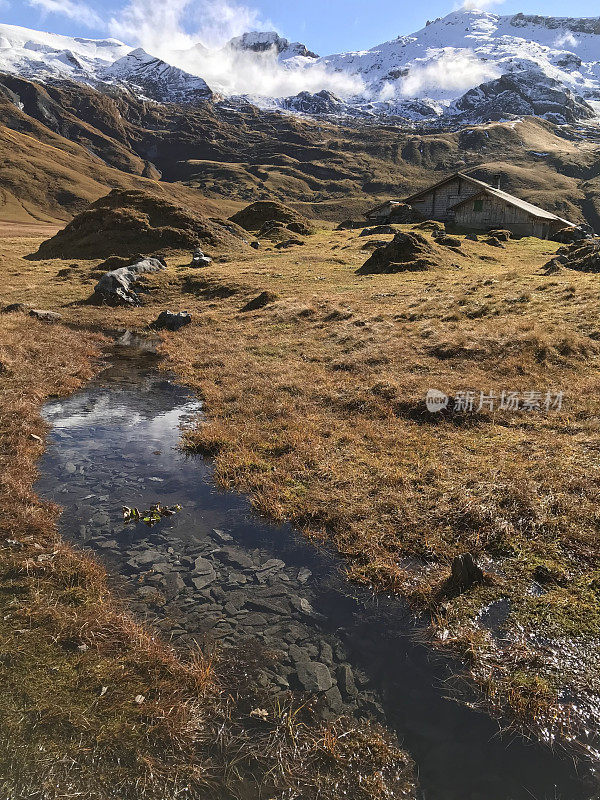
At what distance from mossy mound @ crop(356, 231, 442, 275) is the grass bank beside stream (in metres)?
33.3

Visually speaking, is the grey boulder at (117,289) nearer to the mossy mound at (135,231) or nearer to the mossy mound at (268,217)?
the mossy mound at (135,231)

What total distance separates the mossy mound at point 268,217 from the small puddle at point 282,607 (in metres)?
59.1

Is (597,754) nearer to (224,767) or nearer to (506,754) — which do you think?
(506,754)

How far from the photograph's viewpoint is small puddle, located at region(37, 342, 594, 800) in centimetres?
461

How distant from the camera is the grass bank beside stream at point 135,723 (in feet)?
14.2

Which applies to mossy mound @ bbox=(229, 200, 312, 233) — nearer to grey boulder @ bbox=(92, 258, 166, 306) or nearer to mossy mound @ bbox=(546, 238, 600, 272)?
grey boulder @ bbox=(92, 258, 166, 306)

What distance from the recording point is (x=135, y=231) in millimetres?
45469

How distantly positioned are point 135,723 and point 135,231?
4809 centimetres

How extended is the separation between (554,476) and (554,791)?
564 centimetres

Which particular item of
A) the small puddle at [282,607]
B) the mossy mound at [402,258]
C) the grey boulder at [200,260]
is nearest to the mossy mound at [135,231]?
the grey boulder at [200,260]

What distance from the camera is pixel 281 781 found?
14.4 ft

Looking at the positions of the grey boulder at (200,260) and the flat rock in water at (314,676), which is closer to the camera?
the flat rock in water at (314,676)

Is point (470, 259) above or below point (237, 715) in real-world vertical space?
above

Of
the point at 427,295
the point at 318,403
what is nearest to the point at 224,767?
the point at 318,403
